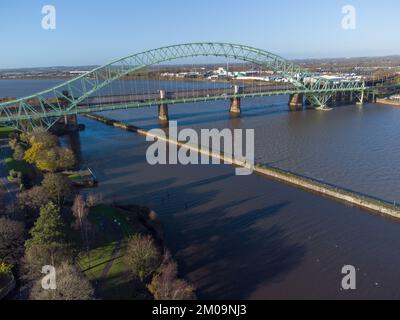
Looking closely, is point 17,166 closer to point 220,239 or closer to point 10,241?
point 10,241

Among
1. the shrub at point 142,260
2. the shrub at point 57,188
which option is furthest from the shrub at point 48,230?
the shrub at point 57,188

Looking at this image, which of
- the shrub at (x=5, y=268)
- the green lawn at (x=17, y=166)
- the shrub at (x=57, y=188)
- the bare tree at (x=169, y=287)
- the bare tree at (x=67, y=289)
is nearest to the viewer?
the bare tree at (x=67, y=289)

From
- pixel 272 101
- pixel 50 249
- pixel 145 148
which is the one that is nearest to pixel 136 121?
pixel 145 148

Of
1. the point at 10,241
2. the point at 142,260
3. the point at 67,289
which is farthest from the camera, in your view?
the point at 10,241

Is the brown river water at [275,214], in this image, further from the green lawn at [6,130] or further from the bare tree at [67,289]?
the green lawn at [6,130]

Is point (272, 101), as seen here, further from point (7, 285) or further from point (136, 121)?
point (7, 285)

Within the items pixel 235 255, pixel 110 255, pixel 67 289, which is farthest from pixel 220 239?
pixel 67 289

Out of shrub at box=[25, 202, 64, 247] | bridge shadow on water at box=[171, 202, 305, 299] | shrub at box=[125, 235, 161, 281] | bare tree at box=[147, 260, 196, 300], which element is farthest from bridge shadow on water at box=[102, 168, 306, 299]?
shrub at box=[25, 202, 64, 247]

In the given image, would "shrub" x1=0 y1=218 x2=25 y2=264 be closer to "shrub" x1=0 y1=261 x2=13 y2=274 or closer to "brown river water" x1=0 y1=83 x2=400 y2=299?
"shrub" x1=0 y1=261 x2=13 y2=274
